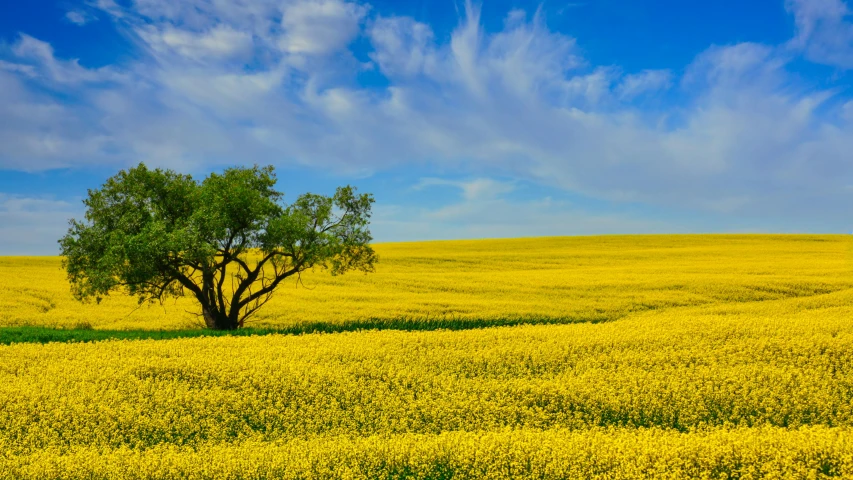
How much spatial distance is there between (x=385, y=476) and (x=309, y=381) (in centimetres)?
439

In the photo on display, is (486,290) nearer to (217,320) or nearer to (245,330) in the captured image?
(217,320)

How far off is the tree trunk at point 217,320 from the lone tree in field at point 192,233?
4 centimetres

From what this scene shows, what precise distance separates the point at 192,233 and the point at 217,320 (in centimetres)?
350

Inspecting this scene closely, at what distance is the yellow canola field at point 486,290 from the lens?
75.8ft

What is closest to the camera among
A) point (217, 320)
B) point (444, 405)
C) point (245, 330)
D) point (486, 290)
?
point (444, 405)

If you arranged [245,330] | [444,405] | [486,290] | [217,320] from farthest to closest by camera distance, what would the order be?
[486,290] < [217,320] < [245,330] < [444,405]

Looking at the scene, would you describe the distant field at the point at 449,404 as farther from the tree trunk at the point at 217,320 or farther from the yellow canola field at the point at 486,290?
the tree trunk at the point at 217,320

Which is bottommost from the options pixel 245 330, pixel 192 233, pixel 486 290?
pixel 245 330

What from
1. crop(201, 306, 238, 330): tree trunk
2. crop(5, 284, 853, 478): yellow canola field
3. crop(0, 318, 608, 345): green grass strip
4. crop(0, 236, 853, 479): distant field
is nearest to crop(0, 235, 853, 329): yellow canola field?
crop(0, 318, 608, 345): green grass strip

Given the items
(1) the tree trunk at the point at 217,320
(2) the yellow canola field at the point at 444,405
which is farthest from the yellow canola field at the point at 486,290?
(2) the yellow canola field at the point at 444,405

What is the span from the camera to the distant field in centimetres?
789

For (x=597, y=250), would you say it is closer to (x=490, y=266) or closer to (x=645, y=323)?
(x=490, y=266)

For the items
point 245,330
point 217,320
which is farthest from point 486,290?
point 245,330

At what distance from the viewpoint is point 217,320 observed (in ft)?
70.5
